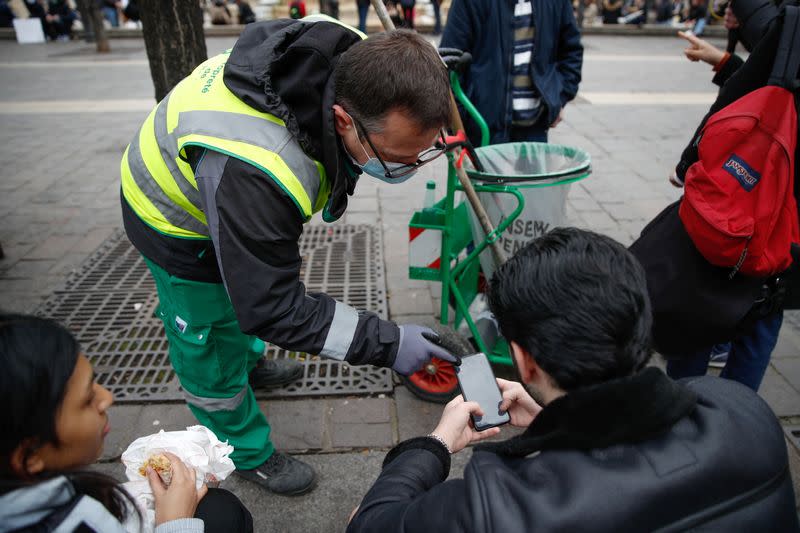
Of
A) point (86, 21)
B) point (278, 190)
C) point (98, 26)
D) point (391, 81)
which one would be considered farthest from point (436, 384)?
point (86, 21)

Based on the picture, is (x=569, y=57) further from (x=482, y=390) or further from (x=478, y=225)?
(x=482, y=390)

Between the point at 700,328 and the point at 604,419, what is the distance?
1.31 m

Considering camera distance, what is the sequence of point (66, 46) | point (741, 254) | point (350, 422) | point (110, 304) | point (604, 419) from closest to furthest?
point (604, 419)
point (741, 254)
point (350, 422)
point (110, 304)
point (66, 46)

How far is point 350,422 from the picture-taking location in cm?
247

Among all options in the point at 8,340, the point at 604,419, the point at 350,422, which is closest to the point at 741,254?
the point at 604,419

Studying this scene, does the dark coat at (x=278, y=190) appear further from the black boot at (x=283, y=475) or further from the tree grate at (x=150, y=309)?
the tree grate at (x=150, y=309)

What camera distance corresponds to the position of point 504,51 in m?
3.17

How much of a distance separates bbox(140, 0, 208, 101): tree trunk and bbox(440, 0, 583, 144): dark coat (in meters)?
1.48

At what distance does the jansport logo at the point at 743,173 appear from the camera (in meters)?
1.72

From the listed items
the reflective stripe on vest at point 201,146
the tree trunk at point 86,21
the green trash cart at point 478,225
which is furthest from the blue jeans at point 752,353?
the tree trunk at point 86,21

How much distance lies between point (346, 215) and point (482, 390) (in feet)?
10.5

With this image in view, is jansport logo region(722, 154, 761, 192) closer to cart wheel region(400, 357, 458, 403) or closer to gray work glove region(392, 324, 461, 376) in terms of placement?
gray work glove region(392, 324, 461, 376)

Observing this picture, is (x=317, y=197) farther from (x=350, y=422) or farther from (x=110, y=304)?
(x=110, y=304)

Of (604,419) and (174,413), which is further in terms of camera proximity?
(174,413)
